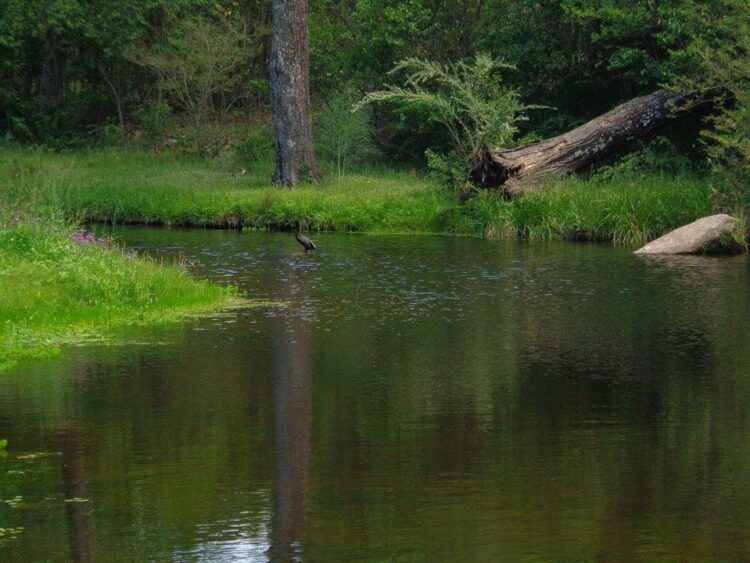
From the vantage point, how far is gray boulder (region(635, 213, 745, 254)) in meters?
25.3

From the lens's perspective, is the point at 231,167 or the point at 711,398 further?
the point at 231,167

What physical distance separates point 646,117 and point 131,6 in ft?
64.1

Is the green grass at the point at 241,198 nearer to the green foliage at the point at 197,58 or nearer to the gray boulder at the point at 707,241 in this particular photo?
the green foliage at the point at 197,58

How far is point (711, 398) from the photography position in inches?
473

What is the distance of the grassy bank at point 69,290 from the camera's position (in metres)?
15.1

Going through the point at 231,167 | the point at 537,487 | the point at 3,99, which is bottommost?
the point at 537,487

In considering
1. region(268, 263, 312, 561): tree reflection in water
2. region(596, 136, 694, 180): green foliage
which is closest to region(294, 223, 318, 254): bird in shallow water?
region(596, 136, 694, 180): green foliage

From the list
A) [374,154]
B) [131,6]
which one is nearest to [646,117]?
[374,154]

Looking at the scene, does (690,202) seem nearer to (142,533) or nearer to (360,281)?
(360,281)

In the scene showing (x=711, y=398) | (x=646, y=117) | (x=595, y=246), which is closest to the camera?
(x=711, y=398)

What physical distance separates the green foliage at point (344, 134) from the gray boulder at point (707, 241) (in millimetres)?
12121

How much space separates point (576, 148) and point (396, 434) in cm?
2142

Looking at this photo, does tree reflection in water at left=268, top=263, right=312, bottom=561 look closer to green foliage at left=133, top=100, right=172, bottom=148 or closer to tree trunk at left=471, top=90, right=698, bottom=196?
tree trunk at left=471, top=90, right=698, bottom=196

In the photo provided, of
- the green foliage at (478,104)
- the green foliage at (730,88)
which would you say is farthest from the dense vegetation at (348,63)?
the green foliage at (478,104)
